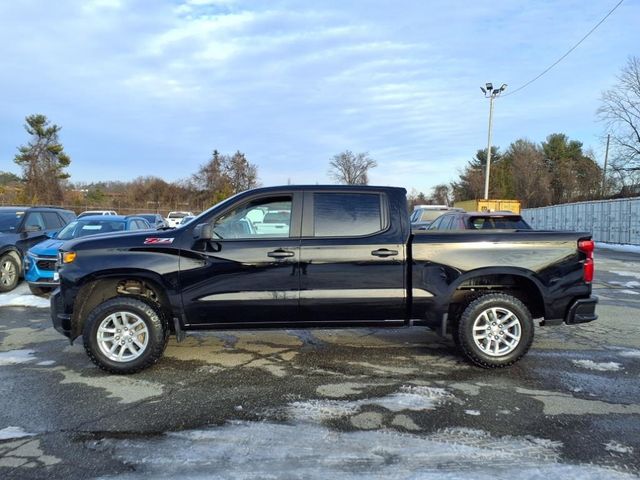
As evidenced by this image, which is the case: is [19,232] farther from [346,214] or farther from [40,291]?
[346,214]

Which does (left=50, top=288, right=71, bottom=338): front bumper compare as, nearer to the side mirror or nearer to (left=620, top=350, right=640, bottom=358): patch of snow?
the side mirror

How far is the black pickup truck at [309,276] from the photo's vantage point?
4984 millimetres

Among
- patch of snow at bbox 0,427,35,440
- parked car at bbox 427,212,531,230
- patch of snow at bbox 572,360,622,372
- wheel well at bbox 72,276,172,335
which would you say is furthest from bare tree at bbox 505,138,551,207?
patch of snow at bbox 0,427,35,440

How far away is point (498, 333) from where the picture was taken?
16.9 feet

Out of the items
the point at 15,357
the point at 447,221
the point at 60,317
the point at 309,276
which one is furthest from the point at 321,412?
the point at 447,221

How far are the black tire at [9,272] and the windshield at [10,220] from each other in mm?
726

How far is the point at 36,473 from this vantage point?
3.12 metres

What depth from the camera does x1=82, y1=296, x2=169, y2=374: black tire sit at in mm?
4945

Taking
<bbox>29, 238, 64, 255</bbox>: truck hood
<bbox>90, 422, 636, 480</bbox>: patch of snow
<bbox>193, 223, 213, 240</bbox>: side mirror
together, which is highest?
<bbox>193, 223, 213, 240</bbox>: side mirror

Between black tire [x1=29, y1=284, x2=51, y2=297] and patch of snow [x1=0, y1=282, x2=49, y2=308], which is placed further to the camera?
black tire [x1=29, y1=284, x2=51, y2=297]

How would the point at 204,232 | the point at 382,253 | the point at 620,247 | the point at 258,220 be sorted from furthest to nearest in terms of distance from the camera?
the point at 620,247 < the point at 258,220 < the point at 382,253 < the point at 204,232

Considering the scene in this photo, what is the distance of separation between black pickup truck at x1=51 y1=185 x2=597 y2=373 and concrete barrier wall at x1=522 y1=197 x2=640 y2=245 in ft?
59.5

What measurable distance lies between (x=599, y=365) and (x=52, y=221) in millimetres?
11889

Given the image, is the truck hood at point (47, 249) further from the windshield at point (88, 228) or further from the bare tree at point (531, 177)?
the bare tree at point (531, 177)
